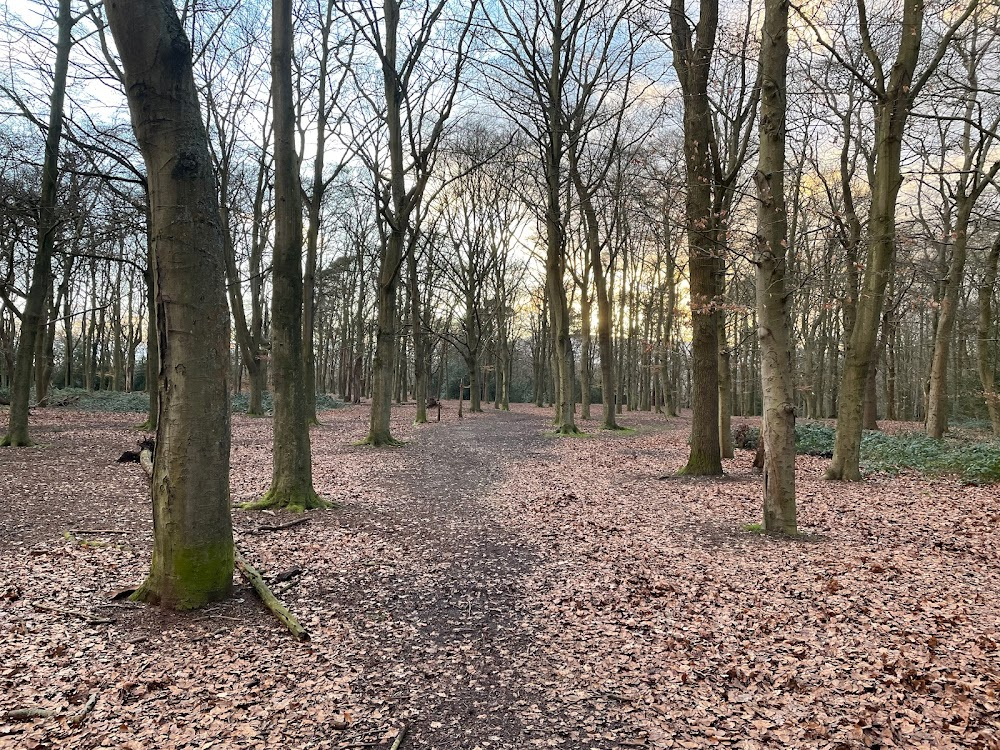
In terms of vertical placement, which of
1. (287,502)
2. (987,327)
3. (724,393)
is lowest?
(287,502)

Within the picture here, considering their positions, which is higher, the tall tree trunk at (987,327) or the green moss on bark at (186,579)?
the tall tree trunk at (987,327)

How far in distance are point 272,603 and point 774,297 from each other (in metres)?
5.99

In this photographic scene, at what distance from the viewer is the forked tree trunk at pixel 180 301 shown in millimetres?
3881

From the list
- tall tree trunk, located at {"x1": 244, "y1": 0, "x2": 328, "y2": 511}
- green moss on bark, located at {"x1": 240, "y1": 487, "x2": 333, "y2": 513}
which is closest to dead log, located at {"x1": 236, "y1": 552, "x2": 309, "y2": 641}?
green moss on bark, located at {"x1": 240, "y1": 487, "x2": 333, "y2": 513}

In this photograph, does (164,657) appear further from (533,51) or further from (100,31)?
(533,51)

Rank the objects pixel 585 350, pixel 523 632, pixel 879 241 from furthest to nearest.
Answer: pixel 585 350, pixel 879 241, pixel 523 632

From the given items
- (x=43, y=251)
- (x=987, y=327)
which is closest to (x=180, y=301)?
(x=43, y=251)

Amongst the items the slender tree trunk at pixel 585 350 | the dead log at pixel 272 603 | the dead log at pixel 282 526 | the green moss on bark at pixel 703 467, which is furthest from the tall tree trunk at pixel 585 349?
the dead log at pixel 272 603

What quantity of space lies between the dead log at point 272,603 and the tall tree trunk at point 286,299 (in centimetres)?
273

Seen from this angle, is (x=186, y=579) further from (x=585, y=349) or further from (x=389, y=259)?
(x=585, y=349)

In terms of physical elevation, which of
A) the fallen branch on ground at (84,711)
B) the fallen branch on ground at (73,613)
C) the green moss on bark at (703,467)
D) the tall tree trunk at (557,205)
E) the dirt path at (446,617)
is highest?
the tall tree trunk at (557,205)

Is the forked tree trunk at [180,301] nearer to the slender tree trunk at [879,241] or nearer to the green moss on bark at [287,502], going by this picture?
the green moss on bark at [287,502]

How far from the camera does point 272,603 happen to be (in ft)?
14.0

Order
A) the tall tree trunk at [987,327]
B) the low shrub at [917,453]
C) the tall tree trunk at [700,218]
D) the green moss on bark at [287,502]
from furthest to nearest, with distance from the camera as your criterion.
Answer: the tall tree trunk at [987,327]
the tall tree trunk at [700,218]
the low shrub at [917,453]
the green moss on bark at [287,502]
